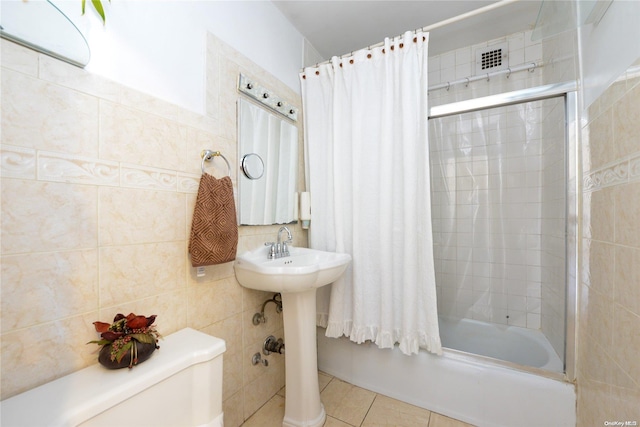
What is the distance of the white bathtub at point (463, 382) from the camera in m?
1.24

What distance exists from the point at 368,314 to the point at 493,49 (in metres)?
2.17

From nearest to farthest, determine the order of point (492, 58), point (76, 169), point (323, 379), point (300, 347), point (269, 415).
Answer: point (76, 169), point (300, 347), point (269, 415), point (323, 379), point (492, 58)

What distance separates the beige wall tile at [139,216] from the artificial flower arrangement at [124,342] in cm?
27

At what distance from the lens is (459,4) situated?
1.63 m

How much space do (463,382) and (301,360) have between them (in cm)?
89

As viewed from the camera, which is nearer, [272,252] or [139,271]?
[139,271]

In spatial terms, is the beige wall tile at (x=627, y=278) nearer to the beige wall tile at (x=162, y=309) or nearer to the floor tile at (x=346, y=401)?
the floor tile at (x=346, y=401)

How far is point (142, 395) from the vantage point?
721 mm

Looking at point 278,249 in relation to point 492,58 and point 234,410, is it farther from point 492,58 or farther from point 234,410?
point 492,58

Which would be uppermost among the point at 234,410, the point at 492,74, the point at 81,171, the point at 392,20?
the point at 392,20

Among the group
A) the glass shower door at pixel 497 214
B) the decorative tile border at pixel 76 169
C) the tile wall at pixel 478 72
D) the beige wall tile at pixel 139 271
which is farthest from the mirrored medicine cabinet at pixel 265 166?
the tile wall at pixel 478 72

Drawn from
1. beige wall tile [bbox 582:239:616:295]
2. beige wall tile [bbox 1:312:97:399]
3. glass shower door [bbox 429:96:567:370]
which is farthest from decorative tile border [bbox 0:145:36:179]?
glass shower door [bbox 429:96:567:370]

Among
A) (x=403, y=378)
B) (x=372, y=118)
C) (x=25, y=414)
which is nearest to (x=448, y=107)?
(x=372, y=118)

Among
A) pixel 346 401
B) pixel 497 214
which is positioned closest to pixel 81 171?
pixel 346 401
